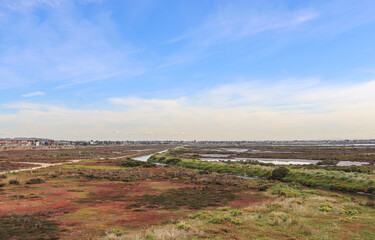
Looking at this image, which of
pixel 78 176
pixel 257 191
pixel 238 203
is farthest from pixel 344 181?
pixel 78 176

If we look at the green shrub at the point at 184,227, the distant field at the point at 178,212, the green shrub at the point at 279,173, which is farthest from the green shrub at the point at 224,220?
the green shrub at the point at 279,173

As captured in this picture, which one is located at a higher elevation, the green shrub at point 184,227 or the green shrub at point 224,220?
the green shrub at point 184,227

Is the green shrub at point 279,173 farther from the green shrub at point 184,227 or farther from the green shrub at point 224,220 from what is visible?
the green shrub at point 184,227

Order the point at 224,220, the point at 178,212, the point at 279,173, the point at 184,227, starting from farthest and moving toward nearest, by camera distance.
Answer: the point at 279,173
the point at 178,212
the point at 224,220
the point at 184,227

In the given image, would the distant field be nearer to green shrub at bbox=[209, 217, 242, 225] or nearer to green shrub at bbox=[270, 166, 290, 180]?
green shrub at bbox=[209, 217, 242, 225]

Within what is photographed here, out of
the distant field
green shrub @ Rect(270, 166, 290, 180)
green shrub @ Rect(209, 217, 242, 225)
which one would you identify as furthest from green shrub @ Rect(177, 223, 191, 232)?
green shrub @ Rect(270, 166, 290, 180)

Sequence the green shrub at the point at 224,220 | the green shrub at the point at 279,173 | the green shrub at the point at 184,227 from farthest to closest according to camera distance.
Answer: the green shrub at the point at 279,173 < the green shrub at the point at 224,220 < the green shrub at the point at 184,227

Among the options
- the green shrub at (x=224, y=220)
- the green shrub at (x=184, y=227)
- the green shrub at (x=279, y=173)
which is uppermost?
the green shrub at (x=184, y=227)

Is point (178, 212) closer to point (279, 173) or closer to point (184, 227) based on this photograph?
point (184, 227)

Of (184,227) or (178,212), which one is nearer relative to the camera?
(184,227)

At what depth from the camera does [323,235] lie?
47.6 ft

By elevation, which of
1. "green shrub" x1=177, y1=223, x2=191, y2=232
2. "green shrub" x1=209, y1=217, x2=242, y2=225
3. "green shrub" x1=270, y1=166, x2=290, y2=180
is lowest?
"green shrub" x1=270, y1=166, x2=290, y2=180

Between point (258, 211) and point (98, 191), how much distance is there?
841 inches

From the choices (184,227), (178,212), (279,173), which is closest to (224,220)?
(184,227)
